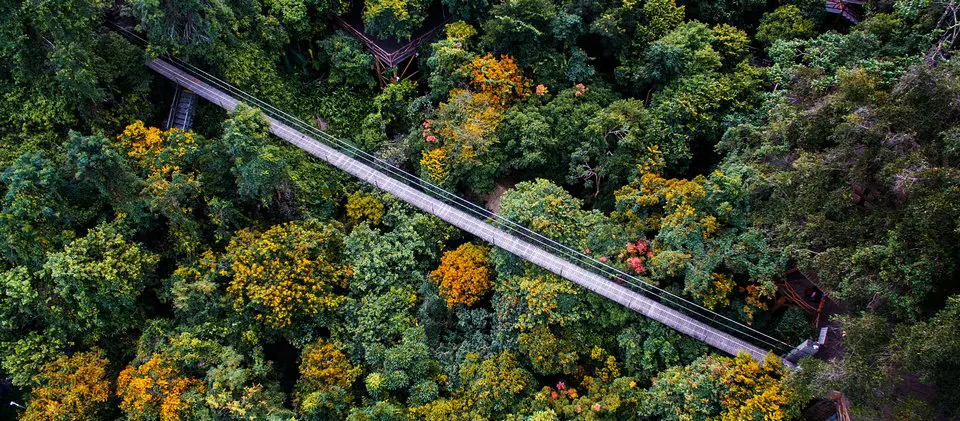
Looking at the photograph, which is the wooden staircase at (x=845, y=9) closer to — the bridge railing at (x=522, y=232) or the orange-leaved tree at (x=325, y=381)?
the bridge railing at (x=522, y=232)

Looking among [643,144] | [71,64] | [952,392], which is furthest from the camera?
[643,144]

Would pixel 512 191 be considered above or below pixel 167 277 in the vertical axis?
above

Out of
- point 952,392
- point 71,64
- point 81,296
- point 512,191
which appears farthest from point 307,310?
point 952,392

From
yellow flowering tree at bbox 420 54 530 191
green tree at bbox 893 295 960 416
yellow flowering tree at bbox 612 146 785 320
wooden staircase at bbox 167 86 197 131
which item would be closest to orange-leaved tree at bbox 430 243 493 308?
yellow flowering tree at bbox 420 54 530 191

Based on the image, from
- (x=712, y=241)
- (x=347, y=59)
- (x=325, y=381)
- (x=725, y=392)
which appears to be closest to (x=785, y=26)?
(x=712, y=241)

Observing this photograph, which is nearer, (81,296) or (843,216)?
(843,216)

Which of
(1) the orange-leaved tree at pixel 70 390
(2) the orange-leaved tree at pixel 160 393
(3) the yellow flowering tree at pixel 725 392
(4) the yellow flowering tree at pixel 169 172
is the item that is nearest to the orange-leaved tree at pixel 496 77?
(4) the yellow flowering tree at pixel 169 172

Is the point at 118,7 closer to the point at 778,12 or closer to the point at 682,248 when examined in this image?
the point at 682,248

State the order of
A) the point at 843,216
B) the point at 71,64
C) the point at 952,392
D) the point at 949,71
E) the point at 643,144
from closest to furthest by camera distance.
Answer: the point at 952,392
the point at 949,71
the point at 843,216
the point at 71,64
the point at 643,144
